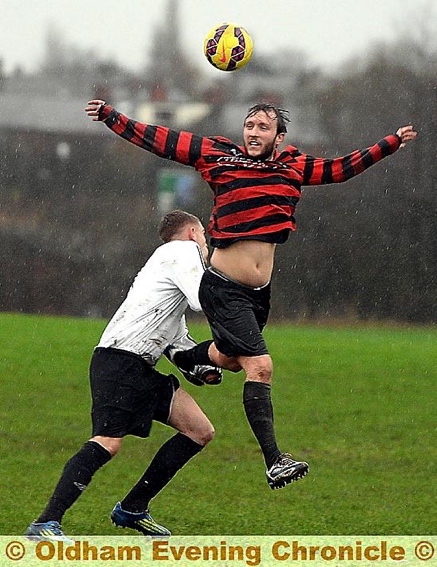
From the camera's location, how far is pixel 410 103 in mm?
38219

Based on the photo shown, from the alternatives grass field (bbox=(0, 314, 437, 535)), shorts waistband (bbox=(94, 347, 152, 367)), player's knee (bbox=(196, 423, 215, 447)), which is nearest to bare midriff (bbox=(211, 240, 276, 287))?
shorts waistband (bbox=(94, 347, 152, 367))

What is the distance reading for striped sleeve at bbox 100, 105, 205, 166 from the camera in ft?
21.3

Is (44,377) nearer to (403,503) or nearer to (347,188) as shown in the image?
(403,503)

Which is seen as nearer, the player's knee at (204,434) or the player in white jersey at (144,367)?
the player in white jersey at (144,367)

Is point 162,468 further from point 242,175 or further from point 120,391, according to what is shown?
point 242,175

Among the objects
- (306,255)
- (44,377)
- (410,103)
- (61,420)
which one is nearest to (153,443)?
(61,420)

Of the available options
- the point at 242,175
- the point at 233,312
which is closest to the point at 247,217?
the point at 242,175

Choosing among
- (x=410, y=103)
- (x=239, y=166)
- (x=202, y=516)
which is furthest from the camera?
(x=410, y=103)

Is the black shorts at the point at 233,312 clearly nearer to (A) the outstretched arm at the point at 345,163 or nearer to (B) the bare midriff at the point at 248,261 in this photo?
(B) the bare midriff at the point at 248,261

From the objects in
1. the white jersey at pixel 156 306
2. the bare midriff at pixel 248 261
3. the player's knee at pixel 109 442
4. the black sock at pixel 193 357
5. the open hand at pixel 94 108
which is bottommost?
the player's knee at pixel 109 442

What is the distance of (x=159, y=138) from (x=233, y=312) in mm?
961

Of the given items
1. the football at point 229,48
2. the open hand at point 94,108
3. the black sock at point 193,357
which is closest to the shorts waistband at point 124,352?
the black sock at point 193,357

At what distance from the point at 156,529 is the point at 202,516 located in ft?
2.80

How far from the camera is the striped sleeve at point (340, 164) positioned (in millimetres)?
6559
